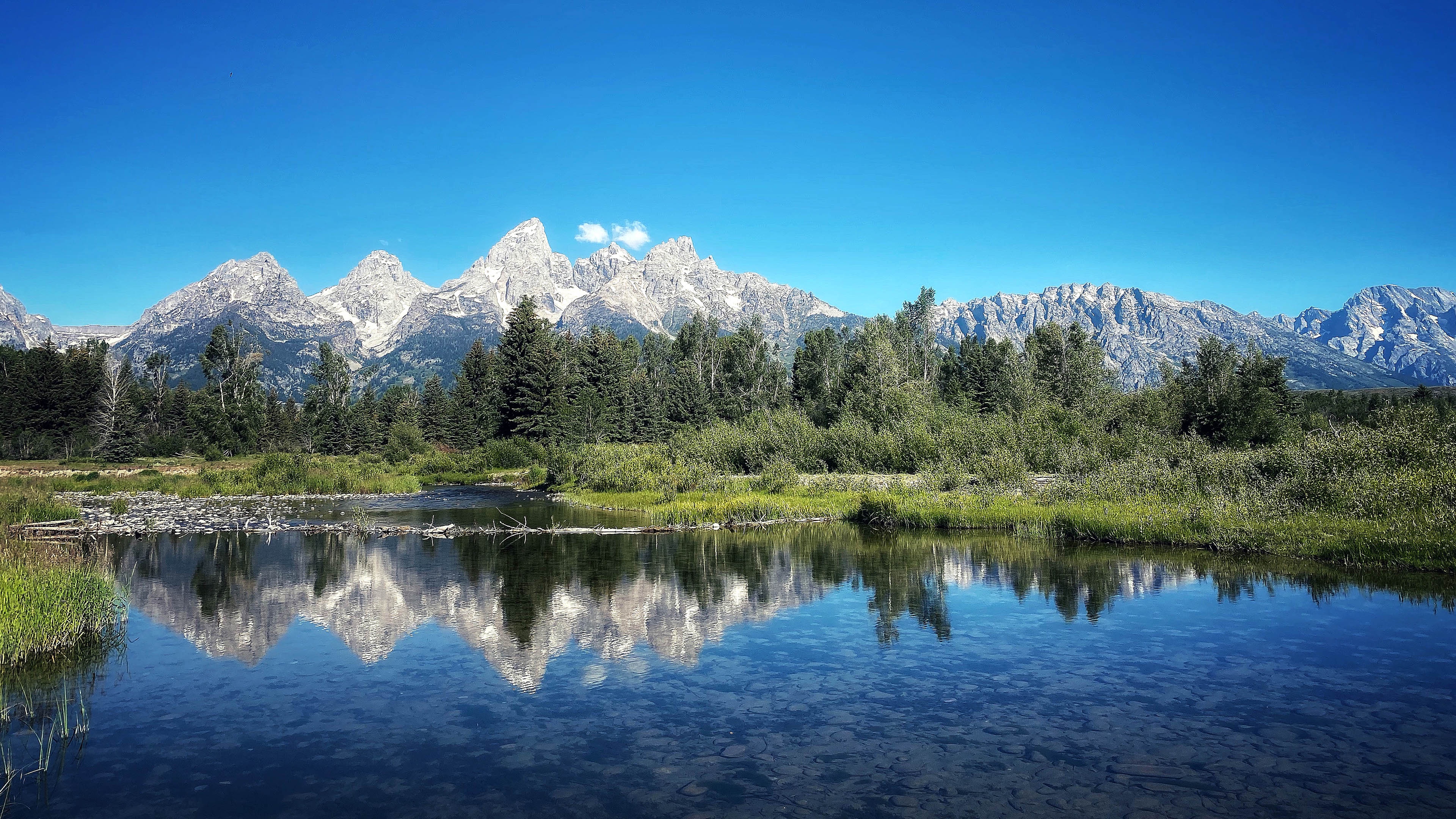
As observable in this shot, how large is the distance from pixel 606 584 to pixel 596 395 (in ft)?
213

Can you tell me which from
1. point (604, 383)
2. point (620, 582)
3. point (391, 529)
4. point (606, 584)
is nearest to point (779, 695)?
point (606, 584)

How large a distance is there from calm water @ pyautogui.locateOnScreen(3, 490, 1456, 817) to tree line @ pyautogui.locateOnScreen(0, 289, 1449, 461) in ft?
134

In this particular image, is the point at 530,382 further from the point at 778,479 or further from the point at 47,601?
the point at 47,601

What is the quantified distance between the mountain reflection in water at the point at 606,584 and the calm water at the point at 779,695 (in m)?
0.16

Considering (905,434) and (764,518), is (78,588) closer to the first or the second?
(764,518)

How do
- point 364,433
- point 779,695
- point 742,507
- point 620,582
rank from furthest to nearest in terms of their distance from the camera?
point 364,433 → point 742,507 → point 620,582 → point 779,695

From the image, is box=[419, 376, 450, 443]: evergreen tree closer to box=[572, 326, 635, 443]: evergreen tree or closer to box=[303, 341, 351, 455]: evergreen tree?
box=[303, 341, 351, 455]: evergreen tree

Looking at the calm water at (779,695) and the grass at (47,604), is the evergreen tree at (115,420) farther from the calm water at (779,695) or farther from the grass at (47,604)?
the grass at (47,604)

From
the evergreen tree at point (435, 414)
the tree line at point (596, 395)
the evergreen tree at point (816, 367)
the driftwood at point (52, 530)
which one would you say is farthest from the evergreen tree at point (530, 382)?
Answer: the driftwood at point (52, 530)

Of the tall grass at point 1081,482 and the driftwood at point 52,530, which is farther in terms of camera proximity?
the driftwood at point 52,530

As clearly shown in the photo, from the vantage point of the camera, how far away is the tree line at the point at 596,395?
67625mm

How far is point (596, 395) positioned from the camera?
87625 millimetres

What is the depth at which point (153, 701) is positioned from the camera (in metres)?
14.1

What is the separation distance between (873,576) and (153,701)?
61.7 feet
